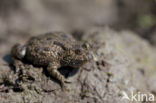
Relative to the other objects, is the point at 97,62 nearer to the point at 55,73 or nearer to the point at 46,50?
the point at 55,73

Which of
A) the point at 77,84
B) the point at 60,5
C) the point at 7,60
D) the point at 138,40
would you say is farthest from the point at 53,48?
the point at 60,5

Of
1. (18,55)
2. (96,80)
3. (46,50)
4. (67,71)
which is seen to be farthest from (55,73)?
(18,55)

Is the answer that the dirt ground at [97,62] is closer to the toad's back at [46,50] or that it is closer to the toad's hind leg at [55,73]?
the toad's hind leg at [55,73]

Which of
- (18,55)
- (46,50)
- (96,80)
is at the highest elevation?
(46,50)

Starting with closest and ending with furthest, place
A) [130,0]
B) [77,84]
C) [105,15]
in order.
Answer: [77,84]
[130,0]
[105,15]

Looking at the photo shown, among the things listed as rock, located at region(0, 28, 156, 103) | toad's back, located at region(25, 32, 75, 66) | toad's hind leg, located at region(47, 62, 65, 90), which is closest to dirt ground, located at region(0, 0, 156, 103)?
rock, located at region(0, 28, 156, 103)

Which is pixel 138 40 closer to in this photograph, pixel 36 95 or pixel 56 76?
pixel 56 76
